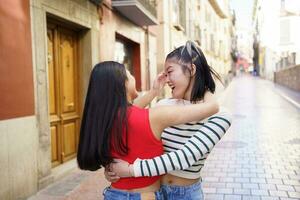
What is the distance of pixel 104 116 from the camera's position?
1823mm

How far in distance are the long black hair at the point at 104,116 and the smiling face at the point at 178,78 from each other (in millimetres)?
233

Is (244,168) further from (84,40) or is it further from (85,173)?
(84,40)

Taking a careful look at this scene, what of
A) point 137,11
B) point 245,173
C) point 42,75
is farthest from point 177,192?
point 137,11

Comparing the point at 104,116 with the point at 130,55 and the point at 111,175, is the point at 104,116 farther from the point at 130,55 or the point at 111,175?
the point at 130,55

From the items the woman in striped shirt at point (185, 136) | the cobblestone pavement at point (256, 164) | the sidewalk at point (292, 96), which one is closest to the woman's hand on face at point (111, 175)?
the woman in striped shirt at point (185, 136)

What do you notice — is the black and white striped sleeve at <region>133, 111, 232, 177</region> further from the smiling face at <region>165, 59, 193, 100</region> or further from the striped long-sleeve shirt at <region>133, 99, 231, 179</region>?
the smiling face at <region>165, 59, 193, 100</region>

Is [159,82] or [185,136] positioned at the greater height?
[159,82]

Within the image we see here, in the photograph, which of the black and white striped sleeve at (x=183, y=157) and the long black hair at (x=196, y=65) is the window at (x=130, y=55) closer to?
the long black hair at (x=196, y=65)

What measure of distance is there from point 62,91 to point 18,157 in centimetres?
209

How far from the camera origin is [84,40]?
25.0 ft

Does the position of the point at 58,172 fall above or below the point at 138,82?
below

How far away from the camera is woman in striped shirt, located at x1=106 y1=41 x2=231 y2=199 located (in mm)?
1768

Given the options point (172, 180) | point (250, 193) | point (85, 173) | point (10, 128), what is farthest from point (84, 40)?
point (172, 180)

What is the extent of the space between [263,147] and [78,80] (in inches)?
157
